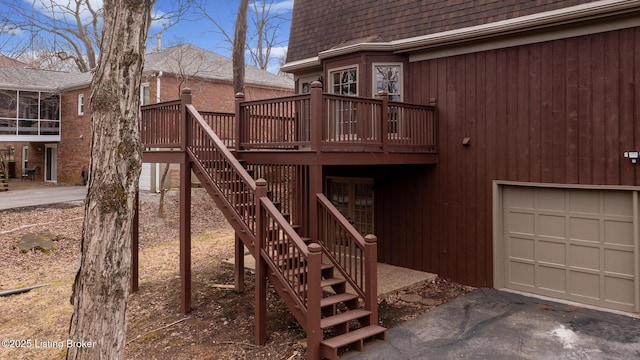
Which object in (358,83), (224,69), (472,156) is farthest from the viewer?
(224,69)

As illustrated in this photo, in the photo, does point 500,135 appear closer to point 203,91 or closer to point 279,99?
point 279,99

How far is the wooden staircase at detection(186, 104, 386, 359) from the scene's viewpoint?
5152 mm

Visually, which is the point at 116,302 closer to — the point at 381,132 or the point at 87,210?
the point at 87,210

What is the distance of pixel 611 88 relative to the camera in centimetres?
666

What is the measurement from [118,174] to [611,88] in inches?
282

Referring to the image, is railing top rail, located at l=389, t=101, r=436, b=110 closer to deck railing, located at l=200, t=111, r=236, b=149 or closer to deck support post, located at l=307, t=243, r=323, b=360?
deck railing, located at l=200, t=111, r=236, b=149

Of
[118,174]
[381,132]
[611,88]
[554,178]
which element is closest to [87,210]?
[118,174]

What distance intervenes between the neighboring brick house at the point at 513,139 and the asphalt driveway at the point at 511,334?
2.59ft

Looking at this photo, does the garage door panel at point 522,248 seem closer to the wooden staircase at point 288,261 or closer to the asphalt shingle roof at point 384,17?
the wooden staircase at point 288,261

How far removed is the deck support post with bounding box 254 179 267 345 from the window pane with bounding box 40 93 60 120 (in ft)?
67.9

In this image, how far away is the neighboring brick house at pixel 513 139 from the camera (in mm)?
6664

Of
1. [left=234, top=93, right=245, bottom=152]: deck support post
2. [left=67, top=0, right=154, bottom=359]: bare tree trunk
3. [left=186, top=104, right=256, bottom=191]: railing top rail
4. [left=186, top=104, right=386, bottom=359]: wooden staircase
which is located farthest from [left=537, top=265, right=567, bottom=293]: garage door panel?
[left=67, top=0, right=154, bottom=359]: bare tree trunk

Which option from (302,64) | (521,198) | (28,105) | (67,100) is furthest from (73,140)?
(521,198)

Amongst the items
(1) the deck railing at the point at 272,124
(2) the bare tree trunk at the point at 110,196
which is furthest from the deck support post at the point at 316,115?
(2) the bare tree trunk at the point at 110,196
